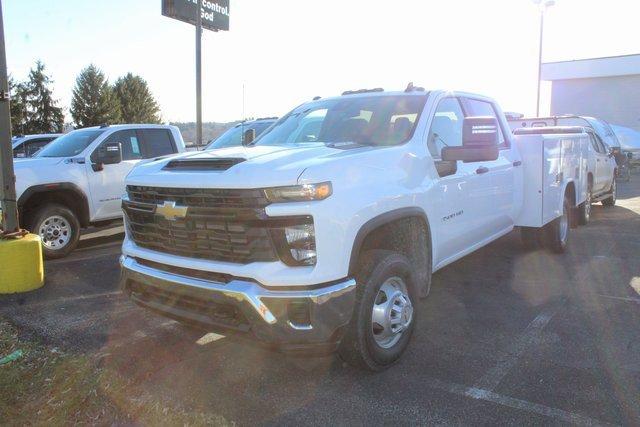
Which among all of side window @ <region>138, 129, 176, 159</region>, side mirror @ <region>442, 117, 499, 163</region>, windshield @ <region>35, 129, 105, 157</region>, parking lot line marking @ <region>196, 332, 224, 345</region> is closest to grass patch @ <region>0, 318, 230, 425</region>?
parking lot line marking @ <region>196, 332, 224, 345</region>

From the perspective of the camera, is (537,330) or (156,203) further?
(537,330)

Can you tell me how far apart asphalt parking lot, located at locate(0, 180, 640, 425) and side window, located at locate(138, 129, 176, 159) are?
3.29 meters

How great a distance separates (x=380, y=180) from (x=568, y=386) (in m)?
1.81

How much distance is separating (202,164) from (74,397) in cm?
164

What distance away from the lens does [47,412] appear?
3.16m

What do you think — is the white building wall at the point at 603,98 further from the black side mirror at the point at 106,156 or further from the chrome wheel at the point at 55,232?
the chrome wheel at the point at 55,232

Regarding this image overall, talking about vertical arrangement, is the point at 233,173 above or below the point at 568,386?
above

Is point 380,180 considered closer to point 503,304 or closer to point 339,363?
point 339,363

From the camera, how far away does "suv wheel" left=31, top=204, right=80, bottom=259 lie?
745 centimetres

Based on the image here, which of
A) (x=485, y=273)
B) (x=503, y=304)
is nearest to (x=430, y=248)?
(x=503, y=304)

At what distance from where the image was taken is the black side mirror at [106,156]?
780 centimetres

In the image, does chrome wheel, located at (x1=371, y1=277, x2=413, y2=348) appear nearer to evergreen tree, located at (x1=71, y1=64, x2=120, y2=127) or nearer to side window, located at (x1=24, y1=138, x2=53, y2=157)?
side window, located at (x1=24, y1=138, x2=53, y2=157)

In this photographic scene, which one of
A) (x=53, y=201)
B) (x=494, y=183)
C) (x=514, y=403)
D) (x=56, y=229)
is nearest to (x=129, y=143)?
(x=53, y=201)

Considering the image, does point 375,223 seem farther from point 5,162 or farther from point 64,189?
point 64,189
